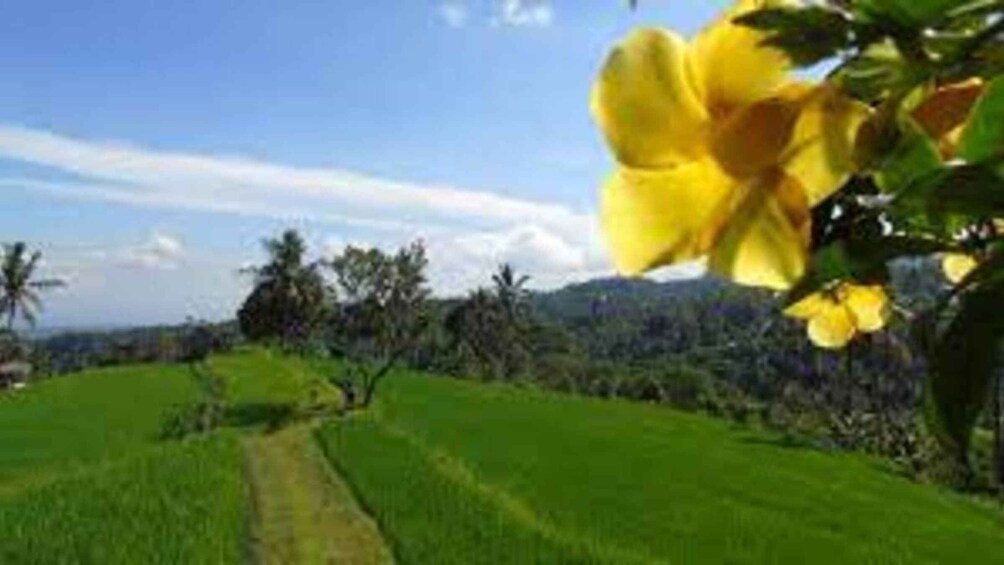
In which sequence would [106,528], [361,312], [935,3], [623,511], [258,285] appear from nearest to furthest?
1. [935,3]
2. [106,528]
3. [623,511]
4. [361,312]
5. [258,285]

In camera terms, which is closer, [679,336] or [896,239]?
[896,239]

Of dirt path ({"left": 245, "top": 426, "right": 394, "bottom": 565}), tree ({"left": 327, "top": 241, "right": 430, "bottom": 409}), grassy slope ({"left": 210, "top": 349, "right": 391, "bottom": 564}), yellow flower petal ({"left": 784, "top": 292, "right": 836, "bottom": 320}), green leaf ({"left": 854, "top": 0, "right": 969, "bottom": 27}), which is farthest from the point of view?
tree ({"left": 327, "top": 241, "right": 430, "bottom": 409})

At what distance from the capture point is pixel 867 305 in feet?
1.58

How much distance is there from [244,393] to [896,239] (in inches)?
1424

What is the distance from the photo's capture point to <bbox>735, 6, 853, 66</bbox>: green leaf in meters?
0.35

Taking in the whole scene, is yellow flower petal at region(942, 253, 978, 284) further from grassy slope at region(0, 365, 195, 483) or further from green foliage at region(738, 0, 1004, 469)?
grassy slope at region(0, 365, 195, 483)

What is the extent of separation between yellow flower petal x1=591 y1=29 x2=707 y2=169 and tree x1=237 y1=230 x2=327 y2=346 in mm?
58871

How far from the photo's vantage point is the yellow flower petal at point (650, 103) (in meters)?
0.36

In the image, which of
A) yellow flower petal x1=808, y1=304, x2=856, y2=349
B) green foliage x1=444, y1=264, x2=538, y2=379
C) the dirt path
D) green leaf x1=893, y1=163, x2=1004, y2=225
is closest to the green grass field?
the dirt path

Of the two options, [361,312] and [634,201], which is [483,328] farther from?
[634,201]

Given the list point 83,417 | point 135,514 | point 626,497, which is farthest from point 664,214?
point 83,417

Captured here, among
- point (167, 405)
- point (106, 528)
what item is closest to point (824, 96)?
point (106, 528)

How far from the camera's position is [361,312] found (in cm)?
5631

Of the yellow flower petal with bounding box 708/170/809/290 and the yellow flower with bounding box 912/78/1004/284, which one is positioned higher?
the yellow flower with bounding box 912/78/1004/284
